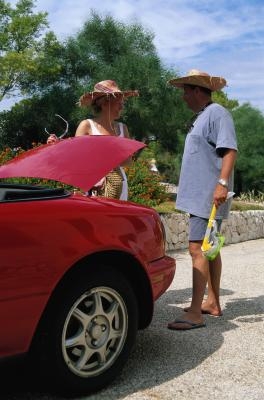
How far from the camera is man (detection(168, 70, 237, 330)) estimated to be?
4566mm

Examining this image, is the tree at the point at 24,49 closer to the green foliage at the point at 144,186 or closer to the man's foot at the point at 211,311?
the green foliage at the point at 144,186

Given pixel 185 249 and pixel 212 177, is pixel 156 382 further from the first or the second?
pixel 185 249

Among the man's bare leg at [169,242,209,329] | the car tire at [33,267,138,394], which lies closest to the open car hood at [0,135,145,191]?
the car tire at [33,267,138,394]

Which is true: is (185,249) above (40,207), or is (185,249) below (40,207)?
below

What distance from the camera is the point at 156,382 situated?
11.3 feet

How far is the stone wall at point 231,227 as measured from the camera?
1024 cm

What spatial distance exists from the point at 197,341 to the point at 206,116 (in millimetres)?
1757

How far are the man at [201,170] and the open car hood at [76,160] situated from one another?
45.1 inches

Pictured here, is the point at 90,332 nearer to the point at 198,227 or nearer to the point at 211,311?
the point at 198,227

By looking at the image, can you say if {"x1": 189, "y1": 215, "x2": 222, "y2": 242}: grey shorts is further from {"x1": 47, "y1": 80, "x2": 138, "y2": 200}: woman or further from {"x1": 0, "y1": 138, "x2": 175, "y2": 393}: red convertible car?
{"x1": 0, "y1": 138, "x2": 175, "y2": 393}: red convertible car

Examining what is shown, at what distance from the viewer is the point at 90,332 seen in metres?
3.22

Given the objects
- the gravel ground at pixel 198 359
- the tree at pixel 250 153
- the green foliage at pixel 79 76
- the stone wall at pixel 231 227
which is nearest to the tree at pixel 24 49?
the green foliage at pixel 79 76

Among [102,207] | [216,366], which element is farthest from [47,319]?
[216,366]

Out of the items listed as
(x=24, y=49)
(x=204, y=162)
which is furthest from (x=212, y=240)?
(x=24, y=49)
